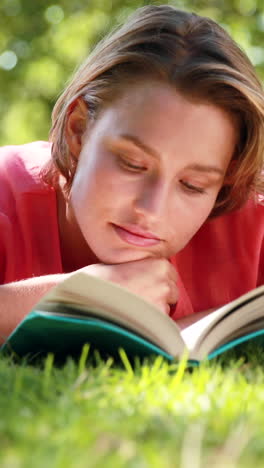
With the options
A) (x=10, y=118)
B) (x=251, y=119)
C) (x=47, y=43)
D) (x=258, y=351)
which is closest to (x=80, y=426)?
(x=258, y=351)

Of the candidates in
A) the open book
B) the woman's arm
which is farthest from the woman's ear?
the open book

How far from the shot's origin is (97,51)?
269cm

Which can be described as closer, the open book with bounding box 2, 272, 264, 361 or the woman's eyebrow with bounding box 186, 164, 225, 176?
the open book with bounding box 2, 272, 264, 361

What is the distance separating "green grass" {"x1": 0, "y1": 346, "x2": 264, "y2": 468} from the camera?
3.31 ft

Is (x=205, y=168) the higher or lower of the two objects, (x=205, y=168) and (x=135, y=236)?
the higher

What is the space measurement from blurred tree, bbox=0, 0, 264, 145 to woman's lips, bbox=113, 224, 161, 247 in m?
5.77

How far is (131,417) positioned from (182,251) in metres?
1.59

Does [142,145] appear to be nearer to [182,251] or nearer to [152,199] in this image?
[152,199]

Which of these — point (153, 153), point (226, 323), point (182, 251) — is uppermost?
point (153, 153)

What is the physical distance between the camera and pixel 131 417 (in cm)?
120

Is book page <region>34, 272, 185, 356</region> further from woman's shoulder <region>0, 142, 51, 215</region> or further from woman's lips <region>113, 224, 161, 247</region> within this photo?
woman's shoulder <region>0, 142, 51, 215</region>

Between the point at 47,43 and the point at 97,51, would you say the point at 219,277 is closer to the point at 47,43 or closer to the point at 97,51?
the point at 97,51

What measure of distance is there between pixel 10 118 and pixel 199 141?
6291 mm

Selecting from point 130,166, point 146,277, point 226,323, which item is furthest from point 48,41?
point 226,323
